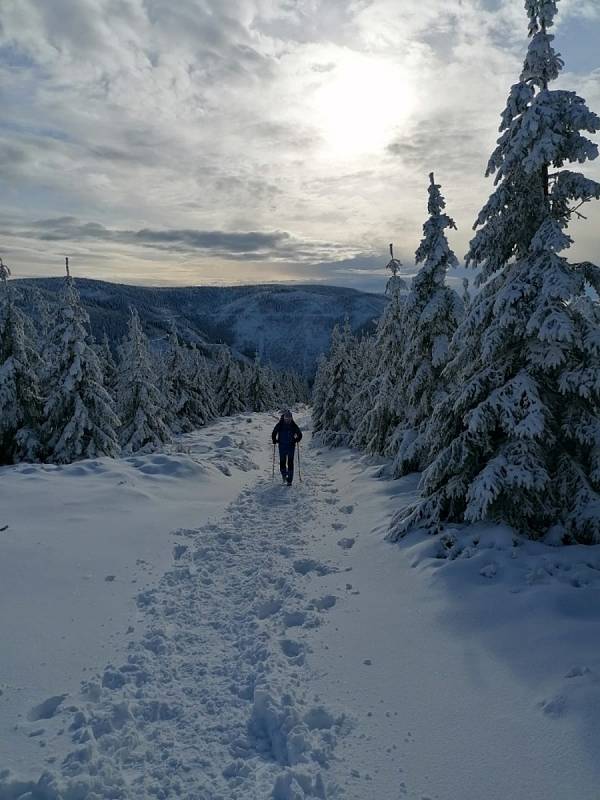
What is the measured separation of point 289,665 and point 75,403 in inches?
771

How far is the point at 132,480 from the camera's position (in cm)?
1263

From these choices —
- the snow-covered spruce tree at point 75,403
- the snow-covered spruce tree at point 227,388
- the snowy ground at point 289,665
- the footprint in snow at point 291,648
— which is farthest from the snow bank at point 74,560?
the snow-covered spruce tree at point 227,388

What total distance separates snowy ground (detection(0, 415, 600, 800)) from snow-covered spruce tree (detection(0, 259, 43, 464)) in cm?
1407

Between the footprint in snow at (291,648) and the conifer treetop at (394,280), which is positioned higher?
the conifer treetop at (394,280)

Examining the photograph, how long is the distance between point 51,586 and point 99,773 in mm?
3590

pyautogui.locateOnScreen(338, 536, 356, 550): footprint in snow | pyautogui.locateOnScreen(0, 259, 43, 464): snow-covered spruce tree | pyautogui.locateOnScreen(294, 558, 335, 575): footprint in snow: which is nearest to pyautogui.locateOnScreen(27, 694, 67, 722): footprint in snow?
pyautogui.locateOnScreen(294, 558, 335, 575): footprint in snow

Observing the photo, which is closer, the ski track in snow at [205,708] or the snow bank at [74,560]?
the ski track in snow at [205,708]

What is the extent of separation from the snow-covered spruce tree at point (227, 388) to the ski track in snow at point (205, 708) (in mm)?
51699

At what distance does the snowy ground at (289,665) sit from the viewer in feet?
12.6

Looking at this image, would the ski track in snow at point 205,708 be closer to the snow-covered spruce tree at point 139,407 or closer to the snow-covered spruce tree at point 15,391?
the snow-covered spruce tree at point 15,391

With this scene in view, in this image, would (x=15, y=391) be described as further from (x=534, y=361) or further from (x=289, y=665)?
(x=534, y=361)

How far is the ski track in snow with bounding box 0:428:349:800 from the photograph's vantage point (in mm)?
3785

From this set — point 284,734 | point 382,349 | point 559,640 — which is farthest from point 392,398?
point 284,734

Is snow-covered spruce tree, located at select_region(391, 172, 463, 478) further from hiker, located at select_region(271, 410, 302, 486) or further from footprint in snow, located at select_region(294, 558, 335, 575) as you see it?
footprint in snow, located at select_region(294, 558, 335, 575)
